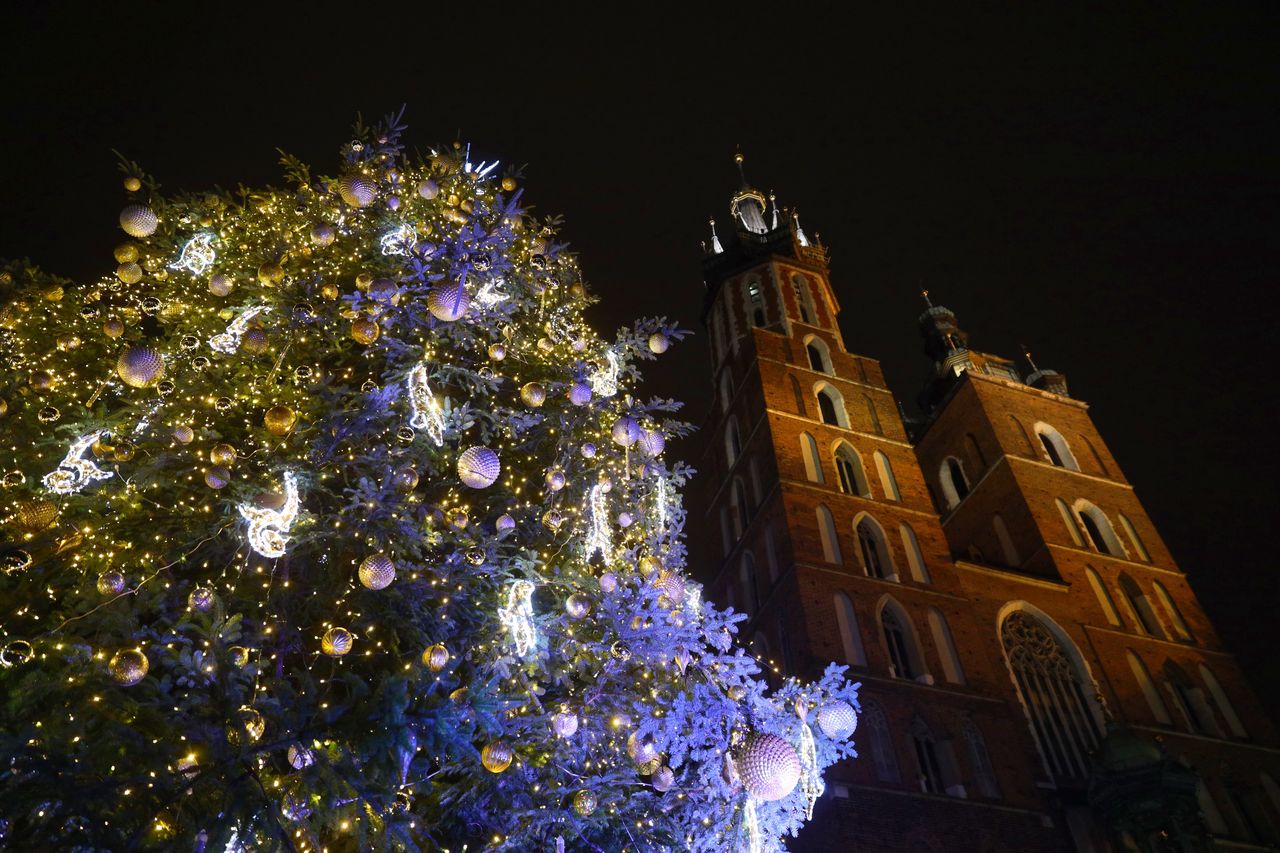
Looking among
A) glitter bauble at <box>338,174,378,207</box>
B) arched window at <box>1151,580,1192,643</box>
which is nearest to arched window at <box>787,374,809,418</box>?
arched window at <box>1151,580,1192,643</box>

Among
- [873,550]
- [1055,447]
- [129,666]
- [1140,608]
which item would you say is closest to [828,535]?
[873,550]

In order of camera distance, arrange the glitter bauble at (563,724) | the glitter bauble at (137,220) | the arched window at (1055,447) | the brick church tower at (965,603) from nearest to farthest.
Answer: the glitter bauble at (563,724) → the glitter bauble at (137,220) → the brick church tower at (965,603) → the arched window at (1055,447)

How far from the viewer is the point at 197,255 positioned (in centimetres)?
605

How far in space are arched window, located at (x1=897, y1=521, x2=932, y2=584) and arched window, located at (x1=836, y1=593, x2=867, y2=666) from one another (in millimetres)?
2248

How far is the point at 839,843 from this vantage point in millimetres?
13664

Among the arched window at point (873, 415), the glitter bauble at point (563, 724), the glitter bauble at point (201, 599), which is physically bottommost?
the glitter bauble at point (563, 724)

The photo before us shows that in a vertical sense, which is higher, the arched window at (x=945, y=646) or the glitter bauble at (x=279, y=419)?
the arched window at (x=945, y=646)

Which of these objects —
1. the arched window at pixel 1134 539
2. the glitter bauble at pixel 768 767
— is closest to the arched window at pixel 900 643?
the arched window at pixel 1134 539

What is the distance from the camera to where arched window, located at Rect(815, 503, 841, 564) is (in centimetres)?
1883

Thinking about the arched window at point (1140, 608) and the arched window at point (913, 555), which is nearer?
the arched window at point (913, 555)

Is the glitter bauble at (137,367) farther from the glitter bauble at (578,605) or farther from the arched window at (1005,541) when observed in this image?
the arched window at (1005,541)

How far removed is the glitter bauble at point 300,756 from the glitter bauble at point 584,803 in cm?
169

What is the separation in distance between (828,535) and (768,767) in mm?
14925

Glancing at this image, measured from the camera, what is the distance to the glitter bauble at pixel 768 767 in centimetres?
483
